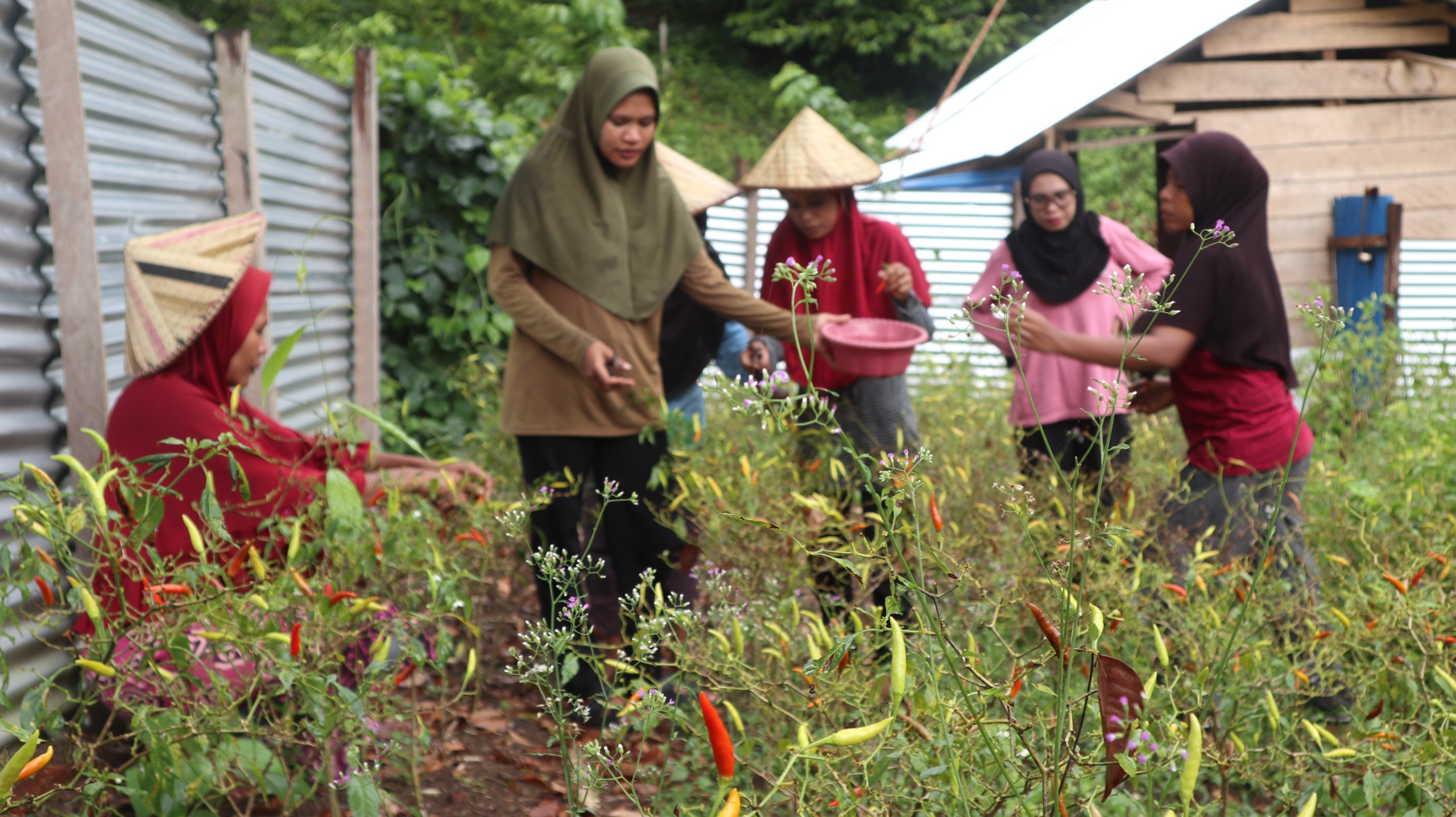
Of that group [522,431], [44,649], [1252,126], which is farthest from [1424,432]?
[44,649]

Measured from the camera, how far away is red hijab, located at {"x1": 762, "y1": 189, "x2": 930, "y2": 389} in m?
3.87

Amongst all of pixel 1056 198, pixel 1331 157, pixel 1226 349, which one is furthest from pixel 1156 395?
pixel 1331 157

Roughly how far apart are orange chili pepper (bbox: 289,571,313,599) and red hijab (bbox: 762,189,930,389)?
2119 mm

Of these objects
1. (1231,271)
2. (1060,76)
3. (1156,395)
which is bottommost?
(1156,395)

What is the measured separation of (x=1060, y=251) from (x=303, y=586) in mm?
2734

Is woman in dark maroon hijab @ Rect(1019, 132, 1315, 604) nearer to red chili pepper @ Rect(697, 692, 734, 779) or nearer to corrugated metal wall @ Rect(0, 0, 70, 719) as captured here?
red chili pepper @ Rect(697, 692, 734, 779)

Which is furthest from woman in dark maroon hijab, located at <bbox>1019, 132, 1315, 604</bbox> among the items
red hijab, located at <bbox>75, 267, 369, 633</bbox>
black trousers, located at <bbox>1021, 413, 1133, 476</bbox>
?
red hijab, located at <bbox>75, 267, 369, 633</bbox>

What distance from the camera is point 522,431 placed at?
3.28m

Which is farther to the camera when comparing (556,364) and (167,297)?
(556,364)

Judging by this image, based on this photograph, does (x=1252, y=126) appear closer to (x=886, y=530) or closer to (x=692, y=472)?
(x=692, y=472)

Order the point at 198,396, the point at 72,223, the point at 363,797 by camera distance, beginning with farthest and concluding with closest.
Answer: the point at 72,223 < the point at 198,396 < the point at 363,797

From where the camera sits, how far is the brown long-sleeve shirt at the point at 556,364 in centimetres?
320

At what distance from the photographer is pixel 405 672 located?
7.13 feet

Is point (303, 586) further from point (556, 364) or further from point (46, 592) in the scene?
point (556, 364)
